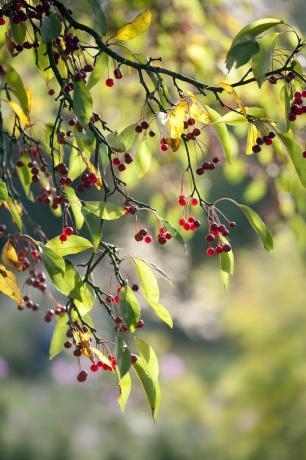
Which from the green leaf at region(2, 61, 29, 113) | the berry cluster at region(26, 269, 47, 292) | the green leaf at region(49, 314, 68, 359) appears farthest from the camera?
the berry cluster at region(26, 269, 47, 292)

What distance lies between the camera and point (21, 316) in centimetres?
940

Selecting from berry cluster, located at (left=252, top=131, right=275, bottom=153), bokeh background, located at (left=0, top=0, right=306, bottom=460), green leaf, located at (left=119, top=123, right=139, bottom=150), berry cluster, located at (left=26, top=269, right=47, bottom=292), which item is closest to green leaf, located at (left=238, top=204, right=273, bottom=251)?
berry cluster, located at (left=252, top=131, right=275, bottom=153)

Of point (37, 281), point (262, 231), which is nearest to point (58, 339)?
point (37, 281)

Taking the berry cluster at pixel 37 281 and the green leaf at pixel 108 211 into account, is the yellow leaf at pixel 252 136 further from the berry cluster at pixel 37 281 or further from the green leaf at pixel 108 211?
the berry cluster at pixel 37 281

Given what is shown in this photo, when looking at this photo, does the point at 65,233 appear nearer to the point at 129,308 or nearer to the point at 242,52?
the point at 129,308

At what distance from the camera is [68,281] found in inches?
42.9

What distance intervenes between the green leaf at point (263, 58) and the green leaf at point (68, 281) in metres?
0.34

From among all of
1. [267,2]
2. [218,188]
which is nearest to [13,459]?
[267,2]

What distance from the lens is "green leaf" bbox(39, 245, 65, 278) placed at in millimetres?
1060

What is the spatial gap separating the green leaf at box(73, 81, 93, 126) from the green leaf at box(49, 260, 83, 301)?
0.19 meters

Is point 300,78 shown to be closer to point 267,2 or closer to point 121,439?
point 267,2

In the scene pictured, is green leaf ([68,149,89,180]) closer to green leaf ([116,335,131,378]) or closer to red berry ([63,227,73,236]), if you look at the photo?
red berry ([63,227,73,236])

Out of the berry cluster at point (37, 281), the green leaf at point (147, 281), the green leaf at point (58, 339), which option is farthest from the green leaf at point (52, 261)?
the berry cluster at point (37, 281)

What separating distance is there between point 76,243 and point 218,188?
40.4ft
